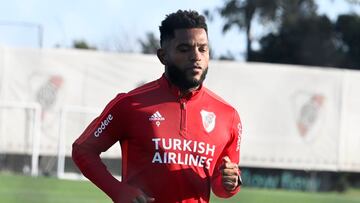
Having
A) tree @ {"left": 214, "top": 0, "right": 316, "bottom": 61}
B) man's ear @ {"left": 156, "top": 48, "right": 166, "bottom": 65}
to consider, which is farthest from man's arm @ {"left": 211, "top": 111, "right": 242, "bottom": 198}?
tree @ {"left": 214, "top": 0, "right": 316, "bottom": 61}

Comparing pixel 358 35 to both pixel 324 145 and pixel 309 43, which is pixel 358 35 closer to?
pixel 309 43

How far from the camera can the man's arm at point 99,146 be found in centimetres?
455

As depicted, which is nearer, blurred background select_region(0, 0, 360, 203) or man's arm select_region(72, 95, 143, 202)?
man's arm select_region(72, 95, 143, 202)

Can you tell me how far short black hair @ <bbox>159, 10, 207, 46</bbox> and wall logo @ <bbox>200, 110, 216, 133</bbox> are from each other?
0.37 m

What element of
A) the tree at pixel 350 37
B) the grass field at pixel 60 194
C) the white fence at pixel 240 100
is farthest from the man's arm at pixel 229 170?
the tree at pixel 350 37

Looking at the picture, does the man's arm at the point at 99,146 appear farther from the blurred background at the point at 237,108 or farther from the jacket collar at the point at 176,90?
the blurred background at the point at 237,108

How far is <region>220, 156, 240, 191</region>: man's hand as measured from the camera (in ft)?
14.7

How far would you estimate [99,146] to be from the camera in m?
4.63

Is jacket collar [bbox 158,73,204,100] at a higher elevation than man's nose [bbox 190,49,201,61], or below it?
below

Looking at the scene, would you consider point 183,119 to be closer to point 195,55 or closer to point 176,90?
point 176,90

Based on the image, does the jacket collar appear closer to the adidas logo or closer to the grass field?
the adidas logo

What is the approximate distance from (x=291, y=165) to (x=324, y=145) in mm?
949

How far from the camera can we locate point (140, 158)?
15.0 feet

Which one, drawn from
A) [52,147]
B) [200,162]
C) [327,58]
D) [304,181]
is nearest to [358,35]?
[327,58]
